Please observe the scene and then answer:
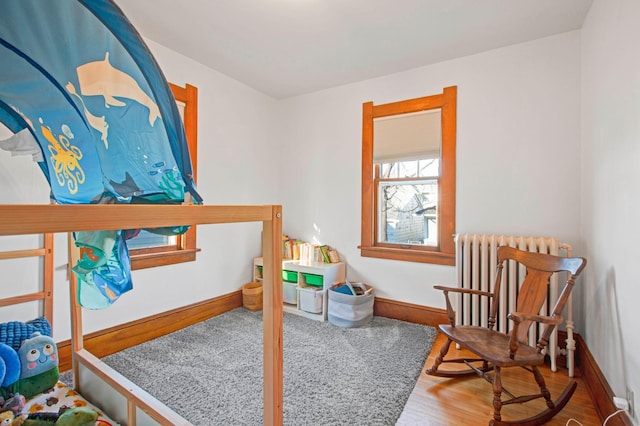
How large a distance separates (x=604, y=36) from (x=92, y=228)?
267 cm

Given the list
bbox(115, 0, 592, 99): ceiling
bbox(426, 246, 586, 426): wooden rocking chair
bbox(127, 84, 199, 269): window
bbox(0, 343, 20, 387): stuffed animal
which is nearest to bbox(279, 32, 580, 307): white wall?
bbox(115, 0, 592, 99): ceiling

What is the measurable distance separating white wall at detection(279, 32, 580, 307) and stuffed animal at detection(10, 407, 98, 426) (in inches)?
95.1

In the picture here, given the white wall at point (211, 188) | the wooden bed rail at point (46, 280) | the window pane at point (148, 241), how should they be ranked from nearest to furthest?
the wooden bed rail at point (46, 280) < the white wall at point (211, 188) < the window pane at point (148, 241)

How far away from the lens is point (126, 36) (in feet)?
2.98

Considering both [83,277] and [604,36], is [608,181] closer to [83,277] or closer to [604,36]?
[604,36]

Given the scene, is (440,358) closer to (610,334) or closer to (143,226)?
(610,334)

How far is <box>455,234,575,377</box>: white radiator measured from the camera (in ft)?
6.81

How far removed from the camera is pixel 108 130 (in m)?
0.96

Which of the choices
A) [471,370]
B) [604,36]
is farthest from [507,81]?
[471,370]

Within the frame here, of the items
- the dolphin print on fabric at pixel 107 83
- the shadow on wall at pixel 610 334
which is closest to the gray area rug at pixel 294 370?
the shadow on wall at pixel 610 334

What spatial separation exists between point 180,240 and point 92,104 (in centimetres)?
199

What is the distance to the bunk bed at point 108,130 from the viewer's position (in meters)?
0.85

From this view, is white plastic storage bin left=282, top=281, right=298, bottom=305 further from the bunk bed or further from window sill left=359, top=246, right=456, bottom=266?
the bunk bed

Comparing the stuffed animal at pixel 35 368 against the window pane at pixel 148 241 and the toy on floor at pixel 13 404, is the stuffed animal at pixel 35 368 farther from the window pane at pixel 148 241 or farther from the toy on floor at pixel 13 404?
the window pane at pixel 148 241
